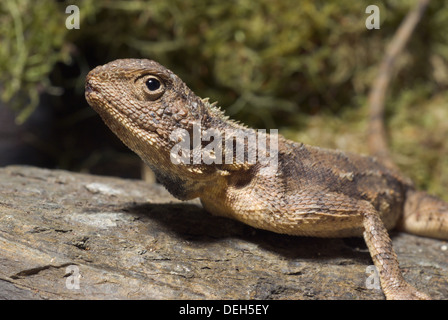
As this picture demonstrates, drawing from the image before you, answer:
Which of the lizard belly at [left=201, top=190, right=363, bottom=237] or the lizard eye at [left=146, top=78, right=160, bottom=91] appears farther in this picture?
the lizard belly at [left=201, top=190, right=363, bottom=237]

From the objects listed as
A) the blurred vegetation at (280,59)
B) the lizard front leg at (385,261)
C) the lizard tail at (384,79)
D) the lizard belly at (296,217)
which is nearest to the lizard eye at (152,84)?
the lizard belly at (296,217)

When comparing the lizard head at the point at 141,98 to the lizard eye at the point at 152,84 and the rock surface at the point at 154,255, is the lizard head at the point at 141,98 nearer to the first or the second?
the lizard eye at the point at 152,84

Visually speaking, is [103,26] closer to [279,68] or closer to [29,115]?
[29,115]

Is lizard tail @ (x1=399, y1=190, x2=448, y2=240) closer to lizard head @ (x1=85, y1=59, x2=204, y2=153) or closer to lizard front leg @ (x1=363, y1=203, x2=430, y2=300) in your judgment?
lizard front leg @ (x1=363, y1=203, x2=430, y2=300)

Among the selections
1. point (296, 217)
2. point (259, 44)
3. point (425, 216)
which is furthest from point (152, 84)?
point (259, 44)

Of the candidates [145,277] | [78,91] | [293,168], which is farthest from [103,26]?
[145,277]

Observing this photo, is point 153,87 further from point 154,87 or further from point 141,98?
point 141,98

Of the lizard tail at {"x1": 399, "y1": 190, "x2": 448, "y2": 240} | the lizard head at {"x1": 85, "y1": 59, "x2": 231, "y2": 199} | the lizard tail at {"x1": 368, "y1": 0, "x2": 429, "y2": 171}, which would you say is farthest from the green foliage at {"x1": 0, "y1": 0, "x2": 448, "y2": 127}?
the lizard head at {"x1": 85, "y1": 59, "x2": 231, "y2": 199}
